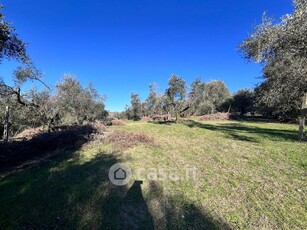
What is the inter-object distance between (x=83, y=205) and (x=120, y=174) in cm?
168

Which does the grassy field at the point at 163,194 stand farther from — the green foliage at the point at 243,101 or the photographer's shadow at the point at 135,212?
the green foliage at the point at 243,101

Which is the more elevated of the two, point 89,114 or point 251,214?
point 89,114

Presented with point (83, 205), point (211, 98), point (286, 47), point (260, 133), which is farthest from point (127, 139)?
point (211, 98)

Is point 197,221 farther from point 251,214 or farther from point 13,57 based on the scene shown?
point 13,57

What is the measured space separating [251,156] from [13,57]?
11409mm

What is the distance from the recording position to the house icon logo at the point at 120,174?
557 cm

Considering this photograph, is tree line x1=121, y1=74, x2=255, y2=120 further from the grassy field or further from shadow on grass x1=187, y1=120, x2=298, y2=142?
the grassy field

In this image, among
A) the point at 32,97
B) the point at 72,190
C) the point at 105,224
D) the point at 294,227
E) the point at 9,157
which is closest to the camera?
the point at 294,227

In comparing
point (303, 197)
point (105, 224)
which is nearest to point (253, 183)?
point (303, 197)

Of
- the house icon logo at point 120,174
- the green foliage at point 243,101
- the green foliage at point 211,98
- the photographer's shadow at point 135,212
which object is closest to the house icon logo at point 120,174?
the house icon logo at point 120,174

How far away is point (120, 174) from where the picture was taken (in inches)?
228

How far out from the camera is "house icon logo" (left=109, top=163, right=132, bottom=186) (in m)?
5.36

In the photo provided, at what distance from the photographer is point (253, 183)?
502cm

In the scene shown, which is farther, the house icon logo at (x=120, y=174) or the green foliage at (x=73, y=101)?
the green foliage at (x=73, y=101)
